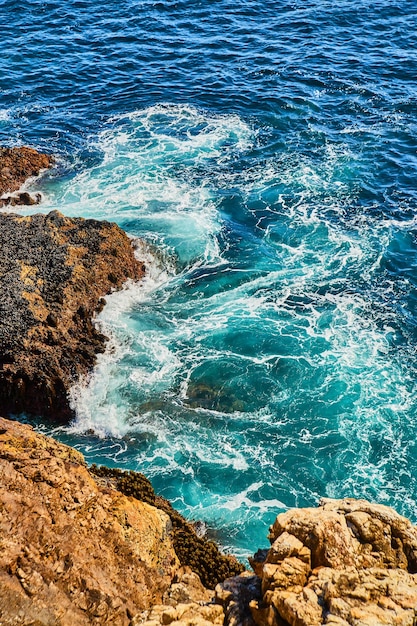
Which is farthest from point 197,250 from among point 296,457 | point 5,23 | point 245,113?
point 5,23

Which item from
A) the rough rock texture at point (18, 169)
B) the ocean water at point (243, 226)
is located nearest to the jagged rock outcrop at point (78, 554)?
the ocean water at point (243, 226)

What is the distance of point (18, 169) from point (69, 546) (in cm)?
3293

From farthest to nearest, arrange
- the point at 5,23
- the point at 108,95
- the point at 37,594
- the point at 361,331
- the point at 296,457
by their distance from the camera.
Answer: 1. the point at 5,23
2. the point at 108,95
3. the point at 361,331
4. the point at 296,457
5. the point at 37,594

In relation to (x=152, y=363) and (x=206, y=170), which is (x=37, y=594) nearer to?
(x=152, y=363)

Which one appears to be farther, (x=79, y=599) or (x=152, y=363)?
(x=152, y=363)

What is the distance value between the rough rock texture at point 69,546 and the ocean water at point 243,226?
538 cm

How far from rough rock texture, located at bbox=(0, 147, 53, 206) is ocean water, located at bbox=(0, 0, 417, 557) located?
4.36 feet

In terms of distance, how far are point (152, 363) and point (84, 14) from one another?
183 feet

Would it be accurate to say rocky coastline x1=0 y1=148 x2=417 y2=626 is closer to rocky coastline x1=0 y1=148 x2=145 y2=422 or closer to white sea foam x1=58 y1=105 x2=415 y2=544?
white sea foam x1=58 y1=105 x2=415 y2=544

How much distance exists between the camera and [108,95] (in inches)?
2133

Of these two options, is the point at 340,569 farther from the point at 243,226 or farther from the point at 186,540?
the point at 243,226

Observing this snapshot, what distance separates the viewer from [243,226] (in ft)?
128

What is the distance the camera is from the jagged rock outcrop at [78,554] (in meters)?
15.0

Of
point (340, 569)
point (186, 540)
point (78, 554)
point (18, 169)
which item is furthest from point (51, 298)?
point (340, 569)
